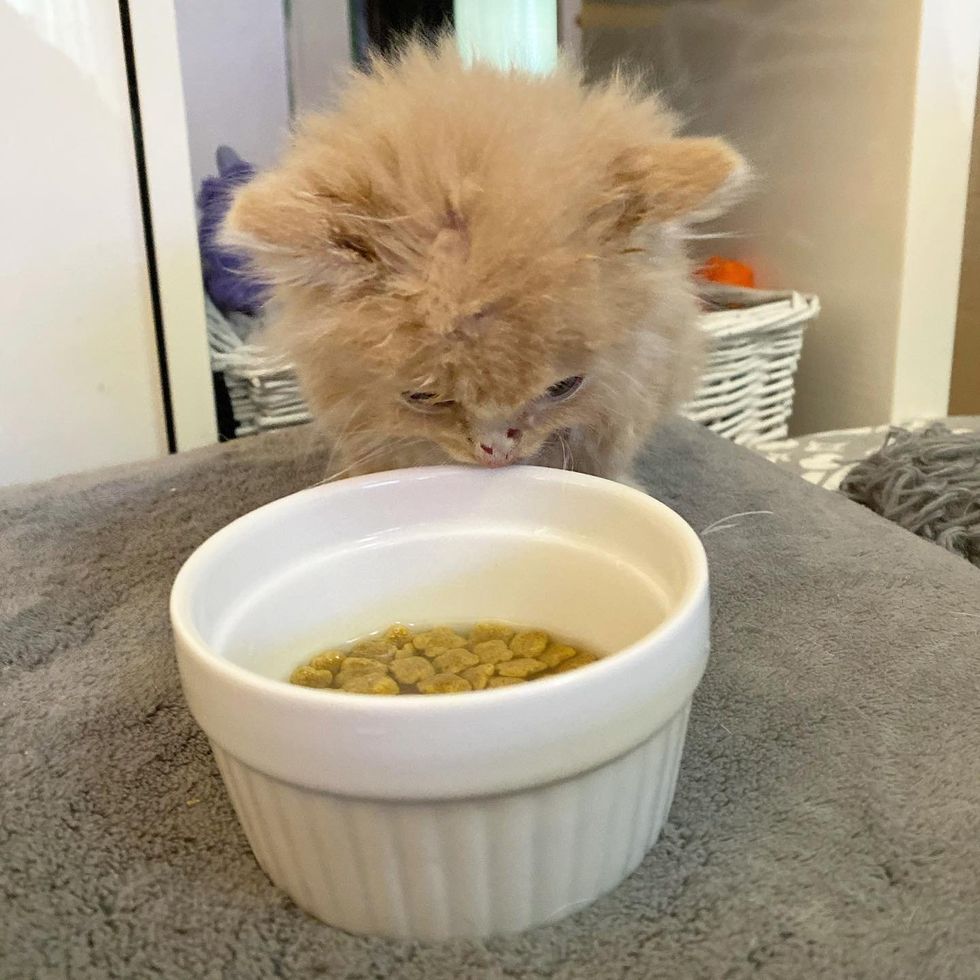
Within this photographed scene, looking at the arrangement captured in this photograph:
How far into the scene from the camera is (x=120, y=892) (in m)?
0.63

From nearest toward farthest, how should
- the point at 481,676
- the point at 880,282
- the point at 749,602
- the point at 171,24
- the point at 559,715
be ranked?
the point at 559,715
the point at 481,676
the point at 749,602
the point at 171,24
the point at 880,282

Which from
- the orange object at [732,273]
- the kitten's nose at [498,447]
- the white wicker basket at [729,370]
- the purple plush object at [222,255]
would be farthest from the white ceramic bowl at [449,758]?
the orange object at [732,273]

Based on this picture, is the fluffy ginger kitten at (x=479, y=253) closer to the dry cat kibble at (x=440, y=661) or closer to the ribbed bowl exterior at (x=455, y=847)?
the dry cat kibble at (x=440, y=661)

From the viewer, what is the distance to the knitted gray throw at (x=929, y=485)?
1197 millimetres

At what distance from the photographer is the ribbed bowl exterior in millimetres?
540

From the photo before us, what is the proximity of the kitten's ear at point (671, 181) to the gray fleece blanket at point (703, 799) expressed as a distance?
397 mm

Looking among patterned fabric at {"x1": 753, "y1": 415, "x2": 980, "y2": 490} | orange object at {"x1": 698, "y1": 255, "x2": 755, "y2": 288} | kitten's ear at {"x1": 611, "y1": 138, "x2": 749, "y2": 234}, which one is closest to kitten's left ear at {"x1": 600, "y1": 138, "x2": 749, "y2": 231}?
kitten's ear at {"x1": 611, "y1": 138, "x2": 749, "y2": 234}

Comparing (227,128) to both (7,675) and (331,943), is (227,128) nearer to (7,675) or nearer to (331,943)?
(7,675)

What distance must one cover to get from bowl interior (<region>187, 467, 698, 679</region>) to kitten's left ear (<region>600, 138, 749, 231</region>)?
237mm

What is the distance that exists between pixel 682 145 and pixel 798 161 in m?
0.96

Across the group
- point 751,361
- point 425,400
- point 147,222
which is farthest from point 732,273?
point 425,400

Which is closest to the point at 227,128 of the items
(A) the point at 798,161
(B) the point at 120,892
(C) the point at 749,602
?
(A) the point at 798,161

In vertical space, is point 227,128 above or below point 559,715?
above

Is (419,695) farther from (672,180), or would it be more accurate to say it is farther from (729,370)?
(729,370)
